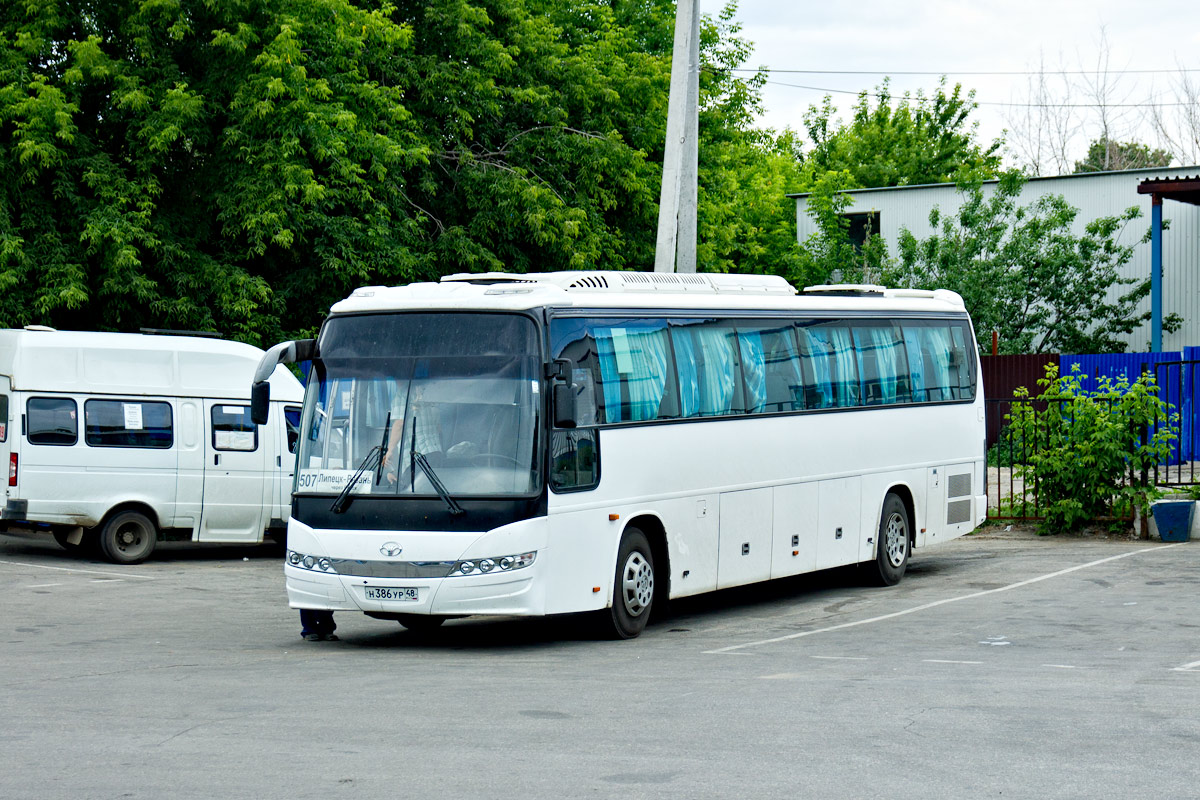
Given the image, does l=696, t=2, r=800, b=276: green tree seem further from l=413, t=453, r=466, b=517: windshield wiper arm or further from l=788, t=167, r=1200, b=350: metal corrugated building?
l=413, t=453, r=466, b=517: windshield wiper arm

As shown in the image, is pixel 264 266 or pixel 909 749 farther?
pixel 264 266

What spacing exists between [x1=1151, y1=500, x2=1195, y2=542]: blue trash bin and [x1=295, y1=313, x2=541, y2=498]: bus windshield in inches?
420

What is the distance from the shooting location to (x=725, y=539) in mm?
13469

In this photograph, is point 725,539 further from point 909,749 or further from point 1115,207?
point 1115,207

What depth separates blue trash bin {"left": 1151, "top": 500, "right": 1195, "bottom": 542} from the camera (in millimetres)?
18625

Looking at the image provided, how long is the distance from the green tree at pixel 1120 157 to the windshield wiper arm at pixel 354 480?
60.3 m

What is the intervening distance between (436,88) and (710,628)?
1591 centimetres

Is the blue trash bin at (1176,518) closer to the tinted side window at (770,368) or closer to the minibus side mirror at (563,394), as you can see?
the tinted side window at (770,368)

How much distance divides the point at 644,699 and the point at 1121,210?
1156 inches

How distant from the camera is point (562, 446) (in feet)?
37.5

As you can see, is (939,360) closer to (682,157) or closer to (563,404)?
(682,157)

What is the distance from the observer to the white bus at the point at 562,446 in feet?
36.6

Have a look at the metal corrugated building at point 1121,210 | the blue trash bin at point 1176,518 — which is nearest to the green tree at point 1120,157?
the metal corrugated building at point 1121,210

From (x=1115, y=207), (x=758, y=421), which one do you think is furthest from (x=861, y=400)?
(x=1115, y=207)
